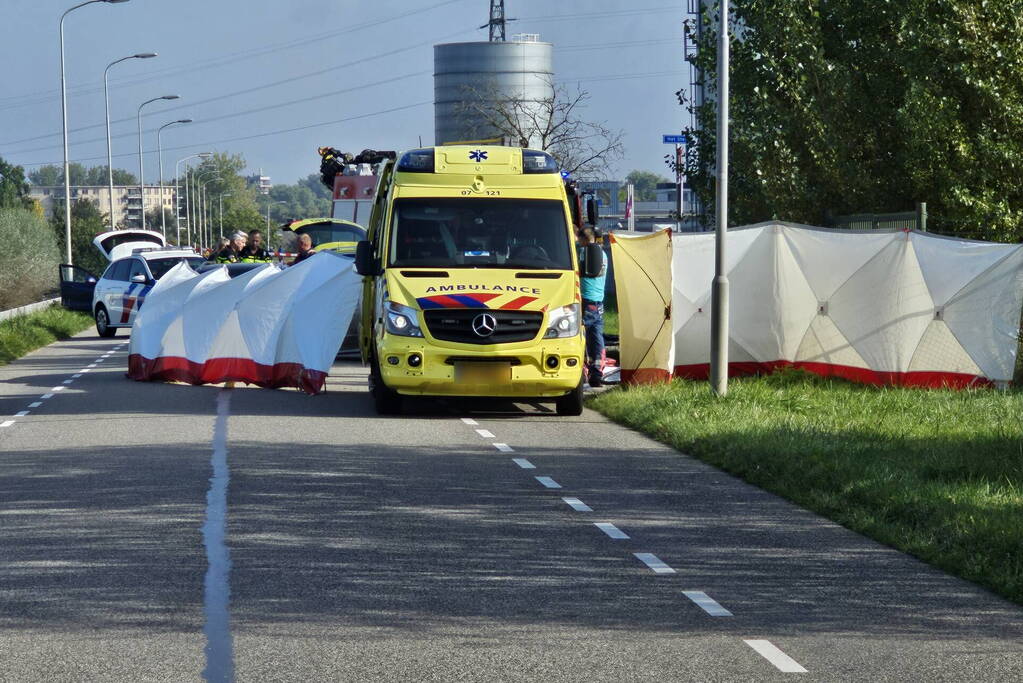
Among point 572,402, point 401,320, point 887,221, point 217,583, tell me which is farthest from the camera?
point 887,221

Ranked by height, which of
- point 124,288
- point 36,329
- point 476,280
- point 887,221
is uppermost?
point 887,221

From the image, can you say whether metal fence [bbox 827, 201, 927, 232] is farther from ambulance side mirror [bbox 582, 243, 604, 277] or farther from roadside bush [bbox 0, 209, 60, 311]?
roadside bush [bbox 0, 209, 60, 311]

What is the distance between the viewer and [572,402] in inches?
685

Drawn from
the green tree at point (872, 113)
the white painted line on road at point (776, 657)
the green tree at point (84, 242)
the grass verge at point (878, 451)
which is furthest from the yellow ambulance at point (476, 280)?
the green tree at point (84, 242)

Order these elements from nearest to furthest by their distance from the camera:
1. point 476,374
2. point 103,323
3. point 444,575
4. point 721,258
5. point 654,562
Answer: point 444,575 < point 654,562 < point 476,374 < point 721,258 < point 103,323

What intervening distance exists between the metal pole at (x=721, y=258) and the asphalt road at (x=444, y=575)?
312 centimetres

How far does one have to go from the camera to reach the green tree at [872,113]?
70.8 feet

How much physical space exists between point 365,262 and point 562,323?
2456mm

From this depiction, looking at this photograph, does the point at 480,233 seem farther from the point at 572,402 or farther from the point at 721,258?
the point at 721,258

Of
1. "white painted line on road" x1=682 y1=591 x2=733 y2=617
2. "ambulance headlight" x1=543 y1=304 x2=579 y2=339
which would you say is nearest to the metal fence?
"ambulance headlight" x1=543 y1=304 x2=579 y2=339

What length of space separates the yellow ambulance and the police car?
16.8 metres

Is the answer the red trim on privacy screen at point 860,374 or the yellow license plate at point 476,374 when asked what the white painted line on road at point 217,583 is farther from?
the red trim on privacy screen at point 860,374

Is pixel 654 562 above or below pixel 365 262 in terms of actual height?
below

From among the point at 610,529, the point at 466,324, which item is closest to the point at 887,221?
the point at 466,324
